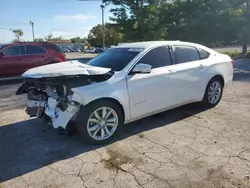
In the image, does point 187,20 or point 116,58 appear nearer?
point 116,58

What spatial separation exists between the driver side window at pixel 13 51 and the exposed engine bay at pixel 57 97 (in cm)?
704

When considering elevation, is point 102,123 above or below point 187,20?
below

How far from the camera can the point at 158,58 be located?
15.9 ft

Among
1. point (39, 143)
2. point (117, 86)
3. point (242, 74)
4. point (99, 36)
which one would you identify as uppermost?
point (99, 36)

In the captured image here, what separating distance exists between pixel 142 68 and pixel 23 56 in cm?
818

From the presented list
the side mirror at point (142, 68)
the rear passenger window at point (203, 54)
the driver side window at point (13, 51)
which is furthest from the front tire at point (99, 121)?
the driver side window at point (13, 51)

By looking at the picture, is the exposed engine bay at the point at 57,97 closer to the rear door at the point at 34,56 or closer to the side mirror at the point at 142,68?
the side mirror at the point at 142,68

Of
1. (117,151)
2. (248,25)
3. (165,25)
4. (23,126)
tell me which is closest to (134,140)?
(117,151)

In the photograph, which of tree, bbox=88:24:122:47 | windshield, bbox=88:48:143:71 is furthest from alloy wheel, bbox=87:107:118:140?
tree, bbox=88:24:122:47

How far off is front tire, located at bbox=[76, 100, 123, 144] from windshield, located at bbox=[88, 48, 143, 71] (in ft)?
2.49

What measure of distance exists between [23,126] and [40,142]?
1.03m

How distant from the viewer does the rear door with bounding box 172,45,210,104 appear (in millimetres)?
5086

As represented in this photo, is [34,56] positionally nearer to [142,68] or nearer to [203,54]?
[203,54]

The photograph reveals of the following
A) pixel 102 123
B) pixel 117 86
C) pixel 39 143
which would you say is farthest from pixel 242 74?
pixel 39 143
